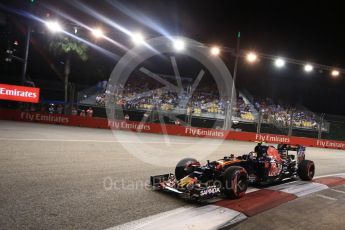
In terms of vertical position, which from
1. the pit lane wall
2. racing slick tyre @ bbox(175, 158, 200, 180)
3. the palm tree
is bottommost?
racing slick tyre @ bbox(175, 158, 200, 180)

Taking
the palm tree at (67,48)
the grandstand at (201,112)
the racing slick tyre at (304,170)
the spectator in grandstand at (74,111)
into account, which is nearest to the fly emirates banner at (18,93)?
the spectator in grandstand at (74,111)

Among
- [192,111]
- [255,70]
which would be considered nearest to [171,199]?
[192,111]

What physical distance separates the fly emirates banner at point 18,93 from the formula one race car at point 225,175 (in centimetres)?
1589

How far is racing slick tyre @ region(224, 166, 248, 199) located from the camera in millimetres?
5953

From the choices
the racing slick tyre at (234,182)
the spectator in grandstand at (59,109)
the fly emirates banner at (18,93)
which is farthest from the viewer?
the spectator in grandstand at (59,109)

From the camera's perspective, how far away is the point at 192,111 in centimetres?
2128

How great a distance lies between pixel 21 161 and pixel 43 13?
1322 cm

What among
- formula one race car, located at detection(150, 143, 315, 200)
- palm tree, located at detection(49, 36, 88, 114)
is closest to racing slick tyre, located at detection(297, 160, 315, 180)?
formula one race car, located at detection(150, 143, 315, 200)

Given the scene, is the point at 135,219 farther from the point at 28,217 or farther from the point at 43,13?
the point at 43,13

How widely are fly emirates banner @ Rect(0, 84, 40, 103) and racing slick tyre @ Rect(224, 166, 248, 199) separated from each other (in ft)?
55.6

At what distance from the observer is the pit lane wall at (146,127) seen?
19.4 metres

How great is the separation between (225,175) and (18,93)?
57.3 ft

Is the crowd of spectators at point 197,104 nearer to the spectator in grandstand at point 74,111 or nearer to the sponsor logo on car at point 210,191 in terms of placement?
the spectator in grandstand at point 74,111

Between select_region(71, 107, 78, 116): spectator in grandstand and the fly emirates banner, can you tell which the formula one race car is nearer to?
select_region(71, 107, 78, 116): spectator in grandstand
